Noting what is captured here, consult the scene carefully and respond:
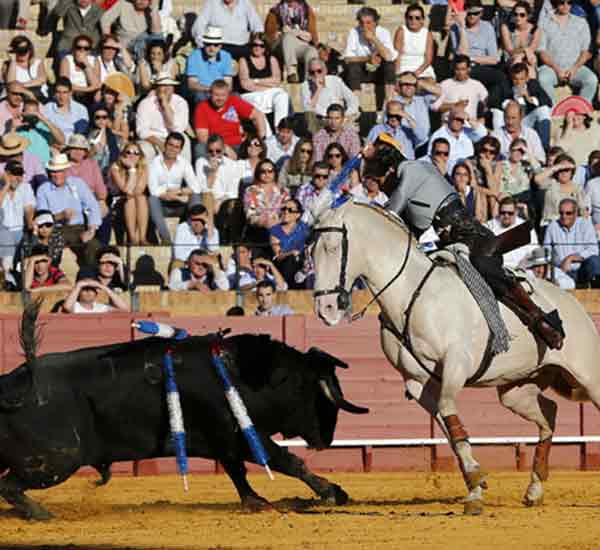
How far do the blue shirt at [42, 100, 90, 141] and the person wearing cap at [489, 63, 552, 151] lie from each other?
4.08 m

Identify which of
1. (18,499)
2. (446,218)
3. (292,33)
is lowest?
(18,499)

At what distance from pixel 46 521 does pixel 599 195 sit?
7854 millimetres

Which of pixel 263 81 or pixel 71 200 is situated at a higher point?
pixel 263 81

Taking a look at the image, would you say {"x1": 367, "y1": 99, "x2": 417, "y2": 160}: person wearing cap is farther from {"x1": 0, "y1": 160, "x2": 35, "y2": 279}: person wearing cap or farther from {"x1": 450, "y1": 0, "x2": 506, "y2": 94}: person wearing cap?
{"x1": 0, "y1": 160, "x2": 35, "y2": 279}: person wearing cap

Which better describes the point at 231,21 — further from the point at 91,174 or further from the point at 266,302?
the point at 266,302

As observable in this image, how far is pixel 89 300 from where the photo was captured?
15.4 meters

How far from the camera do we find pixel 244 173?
1698 centimetres

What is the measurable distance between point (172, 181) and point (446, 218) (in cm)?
520

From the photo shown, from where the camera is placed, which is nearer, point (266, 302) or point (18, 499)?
point (18, 499)

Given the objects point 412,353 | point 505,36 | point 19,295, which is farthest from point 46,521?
point 505,36

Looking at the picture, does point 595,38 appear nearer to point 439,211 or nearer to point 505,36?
point 505,36

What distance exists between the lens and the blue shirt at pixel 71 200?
1616cm

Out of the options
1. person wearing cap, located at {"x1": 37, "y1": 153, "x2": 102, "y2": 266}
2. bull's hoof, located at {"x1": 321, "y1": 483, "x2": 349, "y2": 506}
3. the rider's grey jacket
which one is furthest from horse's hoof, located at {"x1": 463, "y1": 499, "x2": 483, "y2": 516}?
person wearing cap, located at {"x1": 37, "y1": 153, "x2": 102, "y2": 266}

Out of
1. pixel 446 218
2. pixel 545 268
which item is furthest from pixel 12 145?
pixel 446 218
